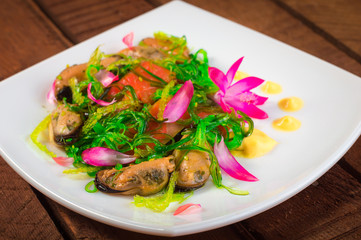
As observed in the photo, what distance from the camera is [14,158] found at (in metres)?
2.10

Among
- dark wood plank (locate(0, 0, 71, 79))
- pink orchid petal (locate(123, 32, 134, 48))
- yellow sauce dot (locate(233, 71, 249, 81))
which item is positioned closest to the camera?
yellow sauce dot (locate(233, 71, 249, 81))

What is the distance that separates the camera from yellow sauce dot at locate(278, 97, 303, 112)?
246 centimetres

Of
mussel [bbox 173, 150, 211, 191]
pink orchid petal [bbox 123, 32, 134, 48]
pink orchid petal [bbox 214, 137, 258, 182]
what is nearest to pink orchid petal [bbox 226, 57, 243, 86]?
pink orchid petal [bbox 214, 137, 258, 182]

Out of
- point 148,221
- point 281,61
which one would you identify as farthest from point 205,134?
point 281,61

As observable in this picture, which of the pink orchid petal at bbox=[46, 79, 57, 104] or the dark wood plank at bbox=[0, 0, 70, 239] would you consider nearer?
the dark wood plank at bbox=[0, 0, 70, 239]

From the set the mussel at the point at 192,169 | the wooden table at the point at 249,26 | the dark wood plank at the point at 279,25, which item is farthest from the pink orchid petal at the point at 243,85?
the dark wood plank at the point at 279,25

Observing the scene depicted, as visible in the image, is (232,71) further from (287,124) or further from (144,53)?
(144,53)

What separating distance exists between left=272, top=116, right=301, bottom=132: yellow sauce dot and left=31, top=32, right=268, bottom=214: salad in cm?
10

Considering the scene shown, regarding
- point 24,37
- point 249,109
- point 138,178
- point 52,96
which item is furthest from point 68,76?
point 24,37

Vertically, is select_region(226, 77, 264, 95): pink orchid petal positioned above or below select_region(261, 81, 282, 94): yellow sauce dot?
above

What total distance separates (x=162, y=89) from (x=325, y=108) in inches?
33.5

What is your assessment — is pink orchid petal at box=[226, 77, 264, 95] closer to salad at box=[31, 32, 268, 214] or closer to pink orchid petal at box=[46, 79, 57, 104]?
salad at box=[31, 32, 268, 214]

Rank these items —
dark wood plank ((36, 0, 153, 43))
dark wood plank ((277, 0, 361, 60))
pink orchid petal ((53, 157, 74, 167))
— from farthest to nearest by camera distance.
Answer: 1. dark wood plank ((36, 0, 153, 43))
2. dark wood plank ((277, 0, 361, 60))
3. pink orchid petal ((53, 157, 74, 167))

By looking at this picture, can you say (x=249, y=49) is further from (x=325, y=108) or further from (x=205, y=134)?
(x=205, y=134)
